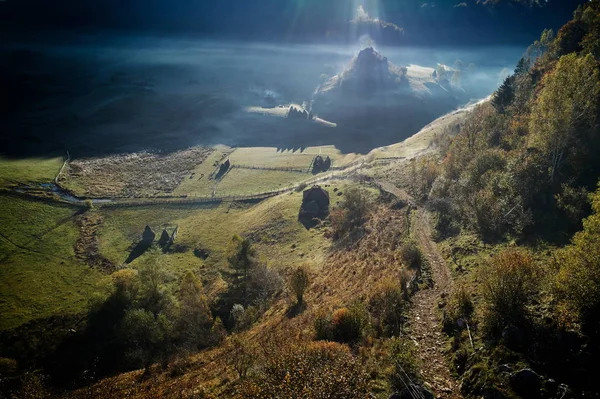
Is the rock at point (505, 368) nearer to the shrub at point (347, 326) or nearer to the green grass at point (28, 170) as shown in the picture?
the shrub at point (347, 326)

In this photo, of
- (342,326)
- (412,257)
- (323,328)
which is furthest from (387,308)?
(412,257)

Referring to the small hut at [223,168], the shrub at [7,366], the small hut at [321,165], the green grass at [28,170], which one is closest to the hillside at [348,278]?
the shrub at [7,366]

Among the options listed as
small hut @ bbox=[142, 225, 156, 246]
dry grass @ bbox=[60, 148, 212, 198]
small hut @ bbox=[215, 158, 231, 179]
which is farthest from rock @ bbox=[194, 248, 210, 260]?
small hut @ bbox=[215, 158, 231, 179]

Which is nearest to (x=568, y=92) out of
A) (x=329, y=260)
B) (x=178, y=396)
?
(x=329, y=260)

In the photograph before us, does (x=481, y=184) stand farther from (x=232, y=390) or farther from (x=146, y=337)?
(x=146, y=337)

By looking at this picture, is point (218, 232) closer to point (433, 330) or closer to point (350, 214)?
point (350, 214)
